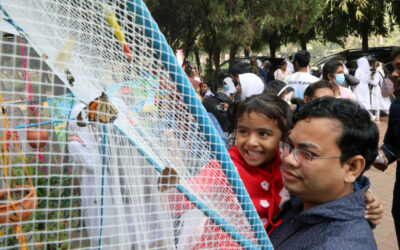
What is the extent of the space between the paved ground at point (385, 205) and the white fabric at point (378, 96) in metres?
2.85

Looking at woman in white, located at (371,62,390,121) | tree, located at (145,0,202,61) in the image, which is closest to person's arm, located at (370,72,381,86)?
woman in white, located at (371,62,390,121)

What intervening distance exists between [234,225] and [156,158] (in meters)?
0.29

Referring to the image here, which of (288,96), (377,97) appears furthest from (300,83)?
(377,97)

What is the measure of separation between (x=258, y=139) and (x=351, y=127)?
0.49m

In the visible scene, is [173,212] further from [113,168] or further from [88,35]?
[88,35]

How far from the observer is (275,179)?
142cm

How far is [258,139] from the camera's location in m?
1.47

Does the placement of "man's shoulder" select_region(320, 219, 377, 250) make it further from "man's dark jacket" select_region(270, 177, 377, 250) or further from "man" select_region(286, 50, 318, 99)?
"man" select_region(286, 50, 318, 99)

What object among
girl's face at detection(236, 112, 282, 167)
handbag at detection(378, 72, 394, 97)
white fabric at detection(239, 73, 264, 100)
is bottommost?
girl's face at detection(236, 112, 282, 167)

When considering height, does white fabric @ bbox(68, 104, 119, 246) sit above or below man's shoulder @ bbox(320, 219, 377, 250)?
above

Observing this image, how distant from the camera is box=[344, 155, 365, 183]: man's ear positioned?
3.43 feet

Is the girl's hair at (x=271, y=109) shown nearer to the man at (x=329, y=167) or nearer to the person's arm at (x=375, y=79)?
the man at (x=329, y=167)

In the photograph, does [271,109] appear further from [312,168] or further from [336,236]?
[336,236]

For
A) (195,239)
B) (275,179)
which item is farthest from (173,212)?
(275,179)
